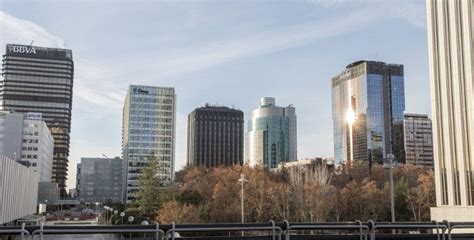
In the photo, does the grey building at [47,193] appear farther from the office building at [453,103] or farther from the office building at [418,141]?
the office building at [453,103]

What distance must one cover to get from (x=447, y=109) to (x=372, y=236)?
90.5 ft

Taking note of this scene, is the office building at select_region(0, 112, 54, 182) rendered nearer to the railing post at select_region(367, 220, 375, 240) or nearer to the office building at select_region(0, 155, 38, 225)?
the office building at select_region(0, 155, 38, 225)

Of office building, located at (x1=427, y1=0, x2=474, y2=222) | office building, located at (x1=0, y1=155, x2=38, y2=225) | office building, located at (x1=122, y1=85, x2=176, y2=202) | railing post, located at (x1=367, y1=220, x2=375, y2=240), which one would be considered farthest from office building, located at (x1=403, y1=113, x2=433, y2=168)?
railing post, located at (x1=367, y1=220, x2=375, y2=240)

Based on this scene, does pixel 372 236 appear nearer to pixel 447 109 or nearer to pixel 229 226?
pixel 229 226

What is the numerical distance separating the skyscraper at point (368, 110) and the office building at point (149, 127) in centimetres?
6104

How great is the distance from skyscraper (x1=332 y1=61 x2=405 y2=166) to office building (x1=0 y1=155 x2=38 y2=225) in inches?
4114

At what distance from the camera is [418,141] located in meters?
159

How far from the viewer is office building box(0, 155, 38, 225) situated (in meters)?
60.2

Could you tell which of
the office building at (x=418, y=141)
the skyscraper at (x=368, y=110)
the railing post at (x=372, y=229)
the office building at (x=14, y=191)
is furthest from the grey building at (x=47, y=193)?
the railing post at (x=372, y=229)

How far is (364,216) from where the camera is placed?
58438mm

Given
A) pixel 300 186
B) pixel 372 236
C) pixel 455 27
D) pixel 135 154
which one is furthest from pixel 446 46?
pixel 135 154

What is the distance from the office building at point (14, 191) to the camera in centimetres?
6016

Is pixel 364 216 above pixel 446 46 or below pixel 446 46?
below

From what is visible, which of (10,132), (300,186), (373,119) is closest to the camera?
(300,186)
